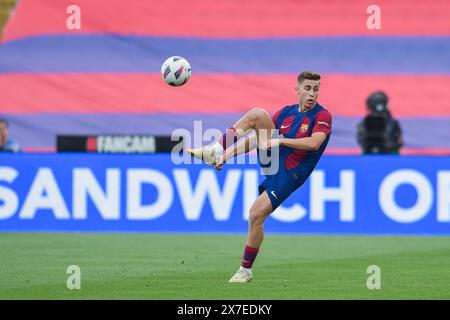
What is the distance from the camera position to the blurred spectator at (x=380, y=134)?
20672 millimetres

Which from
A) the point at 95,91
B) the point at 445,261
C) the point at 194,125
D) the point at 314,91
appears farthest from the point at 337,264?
the point at 95,91

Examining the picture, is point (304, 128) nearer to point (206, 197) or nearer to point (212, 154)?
point (212, 154)

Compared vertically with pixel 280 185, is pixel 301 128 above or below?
above

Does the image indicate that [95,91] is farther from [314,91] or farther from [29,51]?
[314,91]

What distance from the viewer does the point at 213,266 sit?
1389 centimetres

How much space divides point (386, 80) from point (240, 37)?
3.27m

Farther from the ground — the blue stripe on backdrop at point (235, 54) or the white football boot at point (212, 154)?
the blue stripe on backdrop at point (235, 54)

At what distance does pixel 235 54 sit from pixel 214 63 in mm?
518

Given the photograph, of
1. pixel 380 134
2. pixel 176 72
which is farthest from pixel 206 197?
pixel 176 72

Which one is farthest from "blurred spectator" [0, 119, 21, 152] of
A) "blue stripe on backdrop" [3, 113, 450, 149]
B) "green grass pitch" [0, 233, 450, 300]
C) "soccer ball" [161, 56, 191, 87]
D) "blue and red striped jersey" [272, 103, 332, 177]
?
"blue and red striped jersey" [272, 103, 332, 177]

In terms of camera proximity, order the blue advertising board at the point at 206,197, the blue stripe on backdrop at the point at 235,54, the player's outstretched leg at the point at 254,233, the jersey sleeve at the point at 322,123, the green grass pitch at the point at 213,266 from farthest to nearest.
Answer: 1. the blue stripe on backdrop at the point at 235,54
2. the blue advertising board at the point at 206,197
3. the jersey sleeve at the point at 322,123
4. the player's outstretched leg at the point at 254,233
5. the green grass pitch at the point at 213,266

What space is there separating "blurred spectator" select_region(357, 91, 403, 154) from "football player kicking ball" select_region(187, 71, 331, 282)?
8.13 m

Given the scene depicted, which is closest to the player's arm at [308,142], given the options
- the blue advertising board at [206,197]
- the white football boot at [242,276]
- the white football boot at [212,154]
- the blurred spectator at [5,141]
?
the white football boot at [212,154]

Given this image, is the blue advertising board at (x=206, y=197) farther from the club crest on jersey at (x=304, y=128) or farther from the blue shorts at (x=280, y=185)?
the club crest on jersey at (x=304, y=128)
